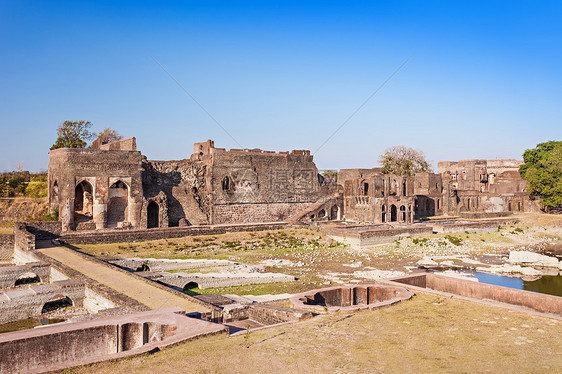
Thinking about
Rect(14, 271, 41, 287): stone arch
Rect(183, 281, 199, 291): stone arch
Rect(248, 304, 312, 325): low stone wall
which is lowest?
Rect(14, 271, 41, 287): stone arch

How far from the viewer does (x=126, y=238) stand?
2419 cm

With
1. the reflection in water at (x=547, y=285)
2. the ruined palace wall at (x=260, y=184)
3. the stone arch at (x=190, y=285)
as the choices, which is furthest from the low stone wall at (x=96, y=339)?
the ruined palace wall at (x=260, y=184)

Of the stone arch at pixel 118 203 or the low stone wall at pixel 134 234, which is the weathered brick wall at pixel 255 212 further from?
the stone arch at pixel 118 203

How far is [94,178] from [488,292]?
77.2 ft

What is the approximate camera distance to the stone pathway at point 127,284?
35.3 feet

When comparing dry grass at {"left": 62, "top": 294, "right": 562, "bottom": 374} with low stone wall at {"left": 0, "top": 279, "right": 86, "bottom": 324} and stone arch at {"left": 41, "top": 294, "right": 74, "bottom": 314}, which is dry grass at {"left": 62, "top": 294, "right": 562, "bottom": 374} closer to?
low stone wall at {"left": 0, "top": 279, "right": 86, "bottom": 324}

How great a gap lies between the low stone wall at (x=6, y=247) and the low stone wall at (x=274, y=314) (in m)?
17.0

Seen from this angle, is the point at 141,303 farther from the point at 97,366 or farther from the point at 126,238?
the point at 126,238

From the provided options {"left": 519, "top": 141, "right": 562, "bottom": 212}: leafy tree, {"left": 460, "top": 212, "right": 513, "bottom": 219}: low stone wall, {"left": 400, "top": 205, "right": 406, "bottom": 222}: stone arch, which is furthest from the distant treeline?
{"left": 519, "top": 141, "right": 562, "bottom": 212}: leafy tree

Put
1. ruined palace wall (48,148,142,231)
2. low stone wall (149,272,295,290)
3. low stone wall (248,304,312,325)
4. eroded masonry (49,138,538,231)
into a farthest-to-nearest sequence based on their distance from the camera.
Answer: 1. eroded masonry (49,138,538,231)
2. ruined palace wall (48,148,142,231)
3. low stone wall (149,272,295,290)
4. low stone wall (248,304,312,325)

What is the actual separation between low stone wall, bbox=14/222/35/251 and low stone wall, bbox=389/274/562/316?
1616 cm

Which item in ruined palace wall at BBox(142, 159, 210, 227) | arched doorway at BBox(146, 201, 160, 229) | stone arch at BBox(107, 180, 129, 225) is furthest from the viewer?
ruined palace wall at BBox(142, 159, 210, 227)

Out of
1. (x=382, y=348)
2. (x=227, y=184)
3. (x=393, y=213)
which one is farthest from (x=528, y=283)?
(x=227, y=184)

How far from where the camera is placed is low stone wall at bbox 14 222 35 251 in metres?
20.0
